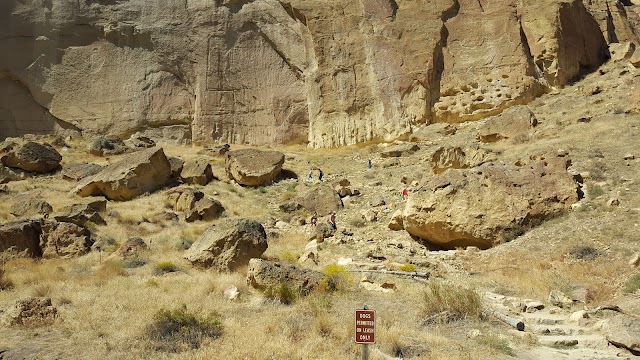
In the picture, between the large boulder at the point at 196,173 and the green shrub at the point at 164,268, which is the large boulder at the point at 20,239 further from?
the large boulder at the point at 196,173

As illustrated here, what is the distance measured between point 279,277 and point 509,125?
15.0 m

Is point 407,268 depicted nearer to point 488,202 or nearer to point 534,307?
point 488,202

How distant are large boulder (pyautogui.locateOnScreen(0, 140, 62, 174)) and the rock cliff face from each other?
629 centimetres

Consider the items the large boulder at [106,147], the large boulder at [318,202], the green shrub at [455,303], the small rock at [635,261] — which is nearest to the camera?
the green shrub at [455,303]

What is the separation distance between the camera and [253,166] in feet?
72.2

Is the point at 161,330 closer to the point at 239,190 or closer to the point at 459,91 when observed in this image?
the point at 239,190

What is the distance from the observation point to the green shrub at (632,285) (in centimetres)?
786

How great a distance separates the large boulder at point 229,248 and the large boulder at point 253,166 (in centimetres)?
1115

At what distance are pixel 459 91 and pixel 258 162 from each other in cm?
1072

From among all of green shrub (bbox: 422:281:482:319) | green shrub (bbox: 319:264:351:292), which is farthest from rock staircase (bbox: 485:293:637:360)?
green shrub (bbox: 319:264:351:292)

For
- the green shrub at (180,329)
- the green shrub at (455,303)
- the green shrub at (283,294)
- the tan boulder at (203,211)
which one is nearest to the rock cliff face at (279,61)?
the tan boulder at (203,211)

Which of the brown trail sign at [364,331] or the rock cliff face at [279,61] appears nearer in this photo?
the brown trail sign at [364,331]

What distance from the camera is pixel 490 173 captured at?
12719 millimetres

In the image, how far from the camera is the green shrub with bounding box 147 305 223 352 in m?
5.87
